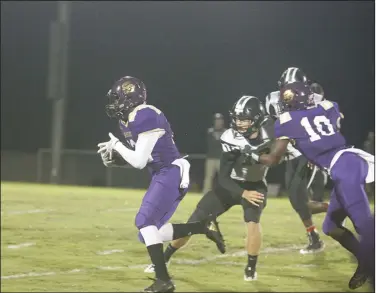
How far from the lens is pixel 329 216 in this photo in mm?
818

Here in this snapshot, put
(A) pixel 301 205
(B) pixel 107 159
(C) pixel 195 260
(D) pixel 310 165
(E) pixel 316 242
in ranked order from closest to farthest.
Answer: (B) pixel 107 159, (D) pixel 310 165, (A) pixel 301 205, (E) pixel 316 242, (C) pixel 195 260

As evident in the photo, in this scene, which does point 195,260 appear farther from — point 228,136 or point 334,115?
point 334,115

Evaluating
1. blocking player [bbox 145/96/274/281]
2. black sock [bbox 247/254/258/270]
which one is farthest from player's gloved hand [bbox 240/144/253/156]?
black sock [bbox 247/254/258/270]

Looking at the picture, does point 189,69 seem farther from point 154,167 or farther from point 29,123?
point 29,123

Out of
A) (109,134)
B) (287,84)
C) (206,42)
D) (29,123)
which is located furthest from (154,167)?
(29,123)

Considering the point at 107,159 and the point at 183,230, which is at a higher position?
the point at 107,159

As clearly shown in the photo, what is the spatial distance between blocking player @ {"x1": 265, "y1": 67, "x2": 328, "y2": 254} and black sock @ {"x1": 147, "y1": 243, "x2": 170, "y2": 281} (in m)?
0.25

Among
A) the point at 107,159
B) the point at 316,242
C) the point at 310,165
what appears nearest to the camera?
the point at 107,159

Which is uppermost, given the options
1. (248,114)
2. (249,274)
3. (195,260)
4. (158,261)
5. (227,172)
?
(248,114)

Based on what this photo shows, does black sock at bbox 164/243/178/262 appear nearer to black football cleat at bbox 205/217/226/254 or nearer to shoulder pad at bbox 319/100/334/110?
black football cleat at bbox 205/217/226/254

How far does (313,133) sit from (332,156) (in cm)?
4

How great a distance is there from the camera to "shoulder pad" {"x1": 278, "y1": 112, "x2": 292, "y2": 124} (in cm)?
87

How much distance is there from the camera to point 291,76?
921mm

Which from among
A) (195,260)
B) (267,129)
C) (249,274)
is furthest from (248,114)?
(195,260)
